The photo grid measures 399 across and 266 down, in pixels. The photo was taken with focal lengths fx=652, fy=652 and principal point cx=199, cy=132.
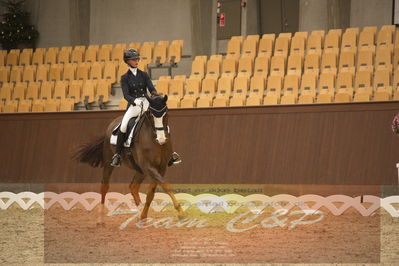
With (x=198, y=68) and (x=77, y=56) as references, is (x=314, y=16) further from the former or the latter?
(x=77, y=56)

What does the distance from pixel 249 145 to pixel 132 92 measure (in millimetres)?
3228

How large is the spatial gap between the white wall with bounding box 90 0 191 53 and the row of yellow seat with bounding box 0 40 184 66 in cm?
191

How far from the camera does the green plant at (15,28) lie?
19062mm

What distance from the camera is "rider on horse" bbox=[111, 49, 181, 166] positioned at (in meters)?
7.60

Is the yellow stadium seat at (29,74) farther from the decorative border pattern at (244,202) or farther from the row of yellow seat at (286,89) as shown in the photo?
the decorative border pattern at (244,202)

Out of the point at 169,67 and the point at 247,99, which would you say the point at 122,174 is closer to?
the point at 247,99

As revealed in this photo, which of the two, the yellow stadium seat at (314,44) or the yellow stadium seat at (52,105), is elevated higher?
the yellow stadium seat at (314,44)

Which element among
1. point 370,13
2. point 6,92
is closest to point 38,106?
point 6,92

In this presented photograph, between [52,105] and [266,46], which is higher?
[266,46]

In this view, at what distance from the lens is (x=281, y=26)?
18.4 meters

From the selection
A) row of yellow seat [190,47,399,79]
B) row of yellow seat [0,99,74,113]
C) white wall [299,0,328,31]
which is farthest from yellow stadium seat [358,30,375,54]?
row of yellow seat [0,99,74,113]

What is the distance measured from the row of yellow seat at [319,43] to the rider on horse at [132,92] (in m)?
6.28

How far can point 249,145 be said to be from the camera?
1053 cm

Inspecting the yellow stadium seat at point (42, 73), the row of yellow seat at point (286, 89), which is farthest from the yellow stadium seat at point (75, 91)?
the row of yellow seat at point (286, 89)
